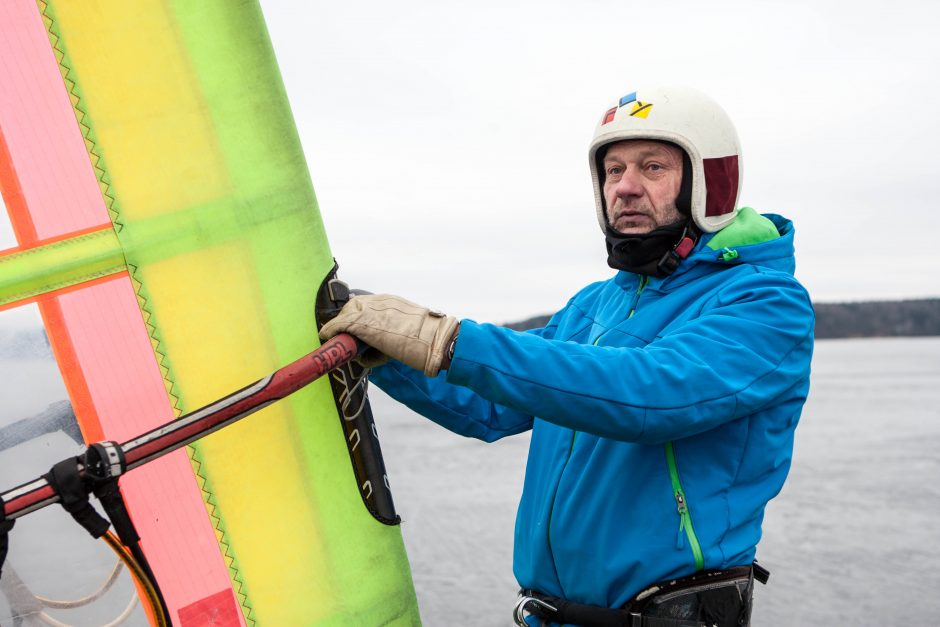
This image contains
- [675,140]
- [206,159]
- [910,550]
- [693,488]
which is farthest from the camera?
[910,550]

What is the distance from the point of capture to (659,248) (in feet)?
8.41

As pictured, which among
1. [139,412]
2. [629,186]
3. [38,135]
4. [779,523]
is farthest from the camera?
[779,523]

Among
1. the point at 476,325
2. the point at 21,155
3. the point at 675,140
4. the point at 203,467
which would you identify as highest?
the point at 21,155

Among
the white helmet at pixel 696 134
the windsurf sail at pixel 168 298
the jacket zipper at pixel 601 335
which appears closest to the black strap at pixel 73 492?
the windsurf sail at pixel 168 298

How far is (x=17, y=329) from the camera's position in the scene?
6.08ft

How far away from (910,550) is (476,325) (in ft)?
26.1

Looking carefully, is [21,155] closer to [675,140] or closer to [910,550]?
[675,140]

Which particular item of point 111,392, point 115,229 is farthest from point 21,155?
point 111,392

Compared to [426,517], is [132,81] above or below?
above

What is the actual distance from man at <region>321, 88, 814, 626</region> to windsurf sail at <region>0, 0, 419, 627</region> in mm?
249

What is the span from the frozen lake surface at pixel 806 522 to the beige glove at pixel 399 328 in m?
5.15

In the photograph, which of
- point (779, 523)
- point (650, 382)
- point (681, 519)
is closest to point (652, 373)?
point (650, 382)

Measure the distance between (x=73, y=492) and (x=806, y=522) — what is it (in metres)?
8.99

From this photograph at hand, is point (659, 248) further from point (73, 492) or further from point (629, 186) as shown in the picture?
point (73, 492)
